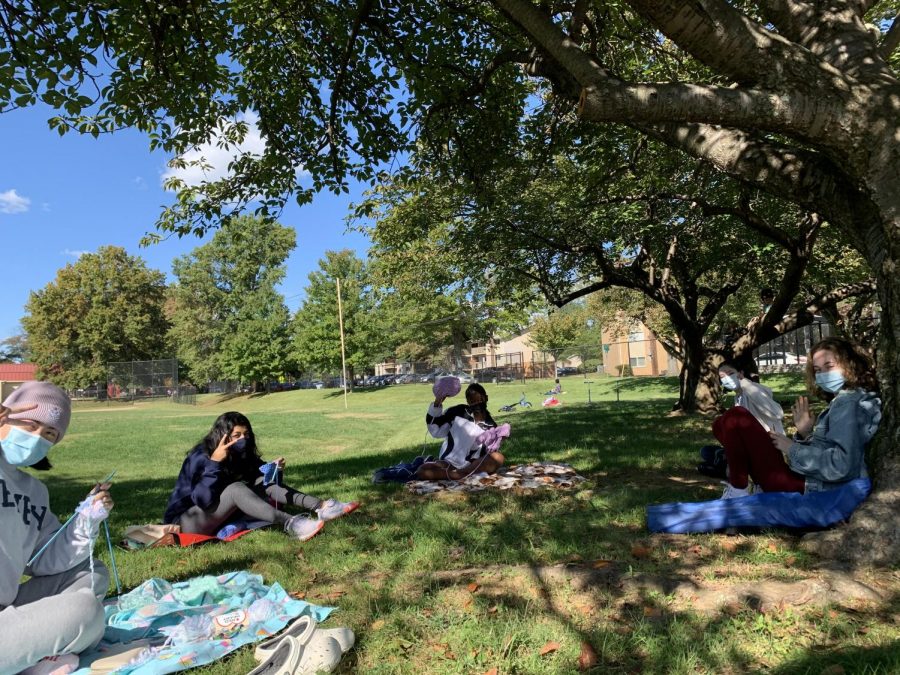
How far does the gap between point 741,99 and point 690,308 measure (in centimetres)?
1153

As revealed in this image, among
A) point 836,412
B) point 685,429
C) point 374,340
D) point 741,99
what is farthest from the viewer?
point 374,340

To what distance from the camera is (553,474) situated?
21.7 ft

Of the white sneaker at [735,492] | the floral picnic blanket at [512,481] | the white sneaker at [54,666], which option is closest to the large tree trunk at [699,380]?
the floral picnic blanket at [512,481]

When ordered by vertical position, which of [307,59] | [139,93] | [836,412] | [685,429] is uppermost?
[307,59]

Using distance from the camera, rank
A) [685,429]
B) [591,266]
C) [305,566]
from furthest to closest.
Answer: [591,266]
[685,429]
[305,566]

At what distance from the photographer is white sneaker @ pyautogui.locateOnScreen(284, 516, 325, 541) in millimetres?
4676

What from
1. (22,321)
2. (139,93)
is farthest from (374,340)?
(139,93)

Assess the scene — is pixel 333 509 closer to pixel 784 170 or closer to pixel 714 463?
pixel 714 463

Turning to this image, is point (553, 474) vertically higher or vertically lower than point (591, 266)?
lower

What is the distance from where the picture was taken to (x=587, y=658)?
8.16 feet

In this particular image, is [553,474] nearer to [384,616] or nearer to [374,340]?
[384,616]

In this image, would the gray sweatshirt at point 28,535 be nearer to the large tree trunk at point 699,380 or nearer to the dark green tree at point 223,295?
the large tree trunk at point 699,380

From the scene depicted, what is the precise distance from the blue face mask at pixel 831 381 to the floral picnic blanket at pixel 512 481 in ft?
9.29

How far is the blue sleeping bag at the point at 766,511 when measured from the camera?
366 cm
